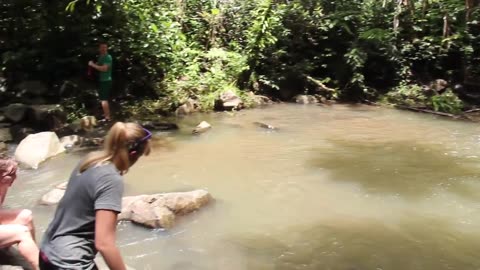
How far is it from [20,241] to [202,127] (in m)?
7.83

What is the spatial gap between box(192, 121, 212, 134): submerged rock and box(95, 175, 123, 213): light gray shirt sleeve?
28.6 ft

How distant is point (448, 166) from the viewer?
353 inches

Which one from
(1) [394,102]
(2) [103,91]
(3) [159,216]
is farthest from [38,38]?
(1) [394,102]

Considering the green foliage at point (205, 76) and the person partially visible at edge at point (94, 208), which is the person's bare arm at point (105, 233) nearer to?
the person partially visible at edge at point (94, 208)

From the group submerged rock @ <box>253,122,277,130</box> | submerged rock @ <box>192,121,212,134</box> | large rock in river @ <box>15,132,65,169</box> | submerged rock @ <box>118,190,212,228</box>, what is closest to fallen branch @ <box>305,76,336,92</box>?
submerged rock @ <box>253,122,277,130</box>

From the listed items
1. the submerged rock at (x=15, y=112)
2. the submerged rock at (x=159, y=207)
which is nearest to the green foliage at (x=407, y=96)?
the submerged rock at (x=159, y=207)

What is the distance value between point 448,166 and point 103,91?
758 centimetres

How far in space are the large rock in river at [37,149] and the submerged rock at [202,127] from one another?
3030 mm

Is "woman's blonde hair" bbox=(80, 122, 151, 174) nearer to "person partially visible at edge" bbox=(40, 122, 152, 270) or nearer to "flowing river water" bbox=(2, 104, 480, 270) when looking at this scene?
"person partially visible at edge" bbox=(40, 122, 152, 270)

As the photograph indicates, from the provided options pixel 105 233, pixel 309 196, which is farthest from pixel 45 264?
pixel 309 196

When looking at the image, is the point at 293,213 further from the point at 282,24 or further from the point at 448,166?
the point at 282,24

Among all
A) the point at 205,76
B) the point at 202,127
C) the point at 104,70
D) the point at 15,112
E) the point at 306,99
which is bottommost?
the point at 306,99

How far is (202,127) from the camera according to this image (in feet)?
38.3

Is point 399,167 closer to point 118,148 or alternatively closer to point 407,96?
point 118,148
